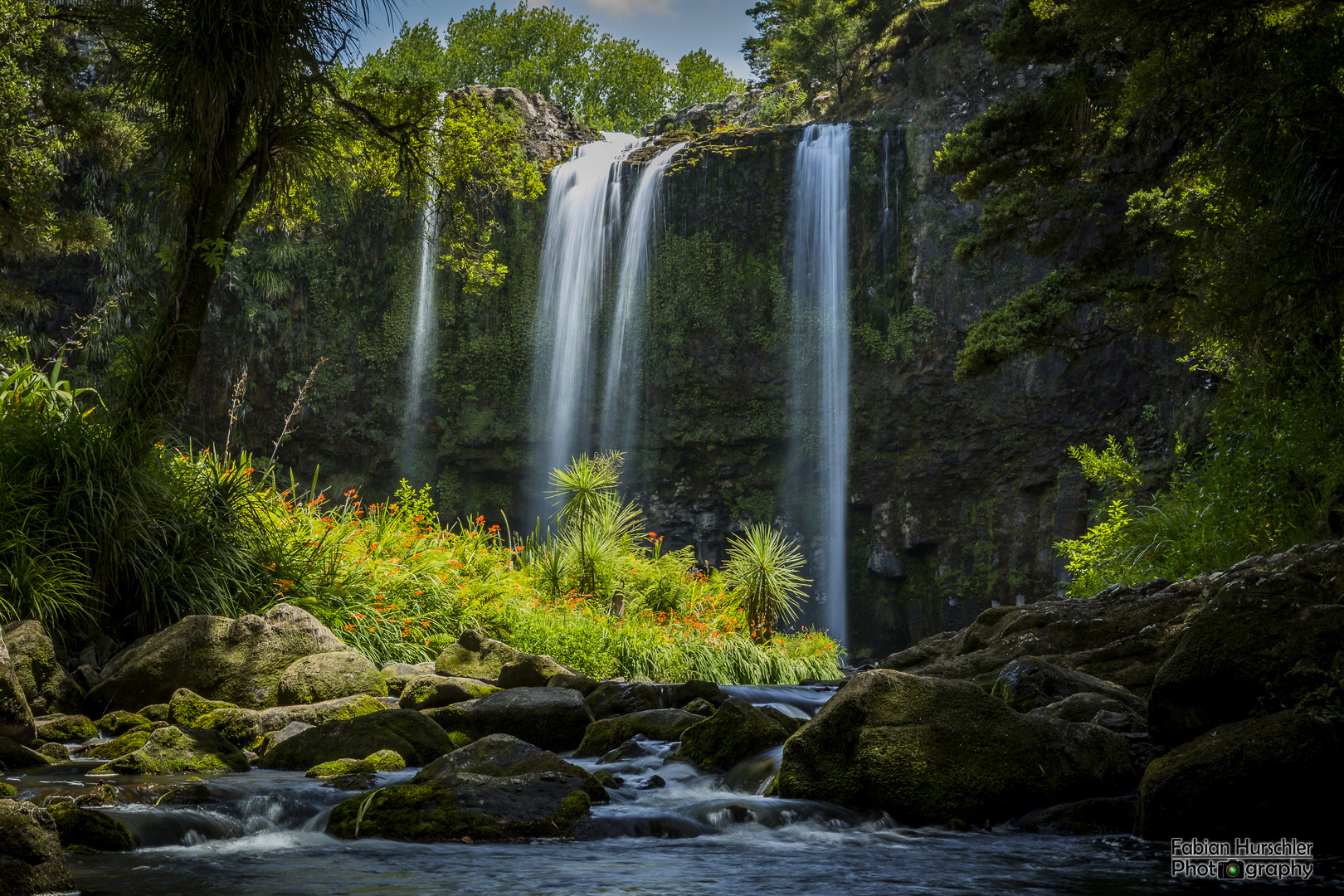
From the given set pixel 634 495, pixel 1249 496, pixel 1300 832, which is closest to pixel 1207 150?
pixel 1249 496

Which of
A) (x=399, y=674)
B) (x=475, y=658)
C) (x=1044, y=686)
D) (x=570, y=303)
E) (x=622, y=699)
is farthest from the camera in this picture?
(x=570, y=303)

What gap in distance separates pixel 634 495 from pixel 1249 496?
15.2 metres

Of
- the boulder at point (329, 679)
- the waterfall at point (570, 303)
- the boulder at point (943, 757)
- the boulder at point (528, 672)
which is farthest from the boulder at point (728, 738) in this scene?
the waterfall at point (570, 303)

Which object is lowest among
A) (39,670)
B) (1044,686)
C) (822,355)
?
(39,670)

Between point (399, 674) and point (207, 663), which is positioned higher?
point (207, 663)

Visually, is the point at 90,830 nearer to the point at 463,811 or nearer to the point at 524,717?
the point at 463,811

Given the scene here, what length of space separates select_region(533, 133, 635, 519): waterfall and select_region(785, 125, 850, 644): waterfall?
477 cm

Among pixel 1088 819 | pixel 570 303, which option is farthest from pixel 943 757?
pixel 570 303

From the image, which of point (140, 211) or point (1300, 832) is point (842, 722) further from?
point (140, 211)

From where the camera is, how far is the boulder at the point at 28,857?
2.37 metres

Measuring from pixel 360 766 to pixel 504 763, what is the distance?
88 cm

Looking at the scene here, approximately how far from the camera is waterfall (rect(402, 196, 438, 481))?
21.5m

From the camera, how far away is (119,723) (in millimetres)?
5070

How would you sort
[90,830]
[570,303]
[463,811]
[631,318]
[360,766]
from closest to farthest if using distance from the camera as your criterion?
[90,830]
[463,811]
[360,766]
[631,318]
[570,303]
